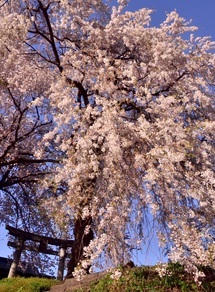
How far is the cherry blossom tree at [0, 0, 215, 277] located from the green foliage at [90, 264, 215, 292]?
482 millimetres

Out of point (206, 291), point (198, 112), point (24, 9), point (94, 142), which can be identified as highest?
point (24, 9)

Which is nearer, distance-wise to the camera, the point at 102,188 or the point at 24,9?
the point at 102,188

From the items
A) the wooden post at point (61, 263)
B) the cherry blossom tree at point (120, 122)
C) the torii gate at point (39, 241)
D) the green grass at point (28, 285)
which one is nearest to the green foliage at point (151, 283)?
the cherry blossom tree at point (120, 122)

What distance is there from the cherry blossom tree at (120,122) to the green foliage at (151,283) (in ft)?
1.58

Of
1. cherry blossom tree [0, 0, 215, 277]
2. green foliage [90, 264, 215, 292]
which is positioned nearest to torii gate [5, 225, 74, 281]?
cherry blossom tree [0, 0, 215, 277]

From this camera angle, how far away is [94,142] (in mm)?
9484

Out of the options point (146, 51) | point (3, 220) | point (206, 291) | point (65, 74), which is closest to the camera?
point (206, 291)

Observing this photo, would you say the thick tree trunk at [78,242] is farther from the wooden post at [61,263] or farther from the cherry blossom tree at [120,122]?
the wooden post at [61,263]

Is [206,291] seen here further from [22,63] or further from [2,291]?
[22,63]

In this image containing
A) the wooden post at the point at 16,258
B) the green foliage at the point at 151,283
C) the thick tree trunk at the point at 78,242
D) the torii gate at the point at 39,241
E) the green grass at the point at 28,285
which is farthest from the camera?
the torii gate at the point at 39,241

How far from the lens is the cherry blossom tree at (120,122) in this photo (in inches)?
321

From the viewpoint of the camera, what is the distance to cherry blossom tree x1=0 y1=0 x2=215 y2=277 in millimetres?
8148

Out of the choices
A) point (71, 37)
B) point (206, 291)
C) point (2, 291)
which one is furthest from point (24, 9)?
point (206, 291)

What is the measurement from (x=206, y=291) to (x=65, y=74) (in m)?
6.56
